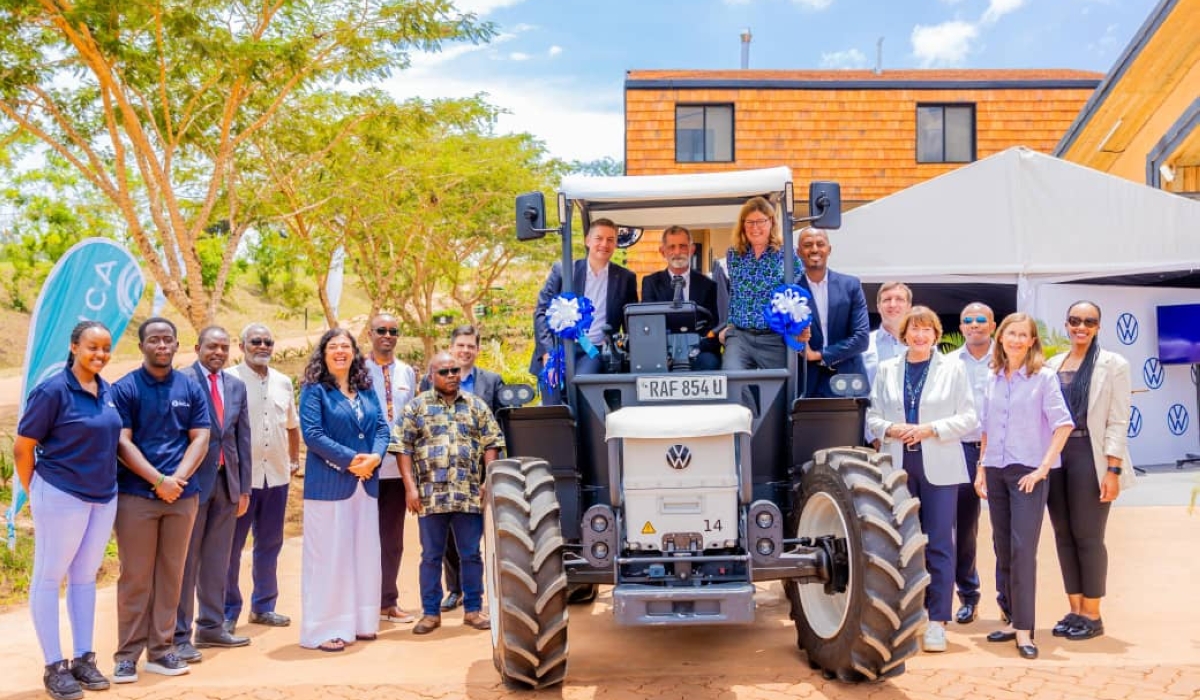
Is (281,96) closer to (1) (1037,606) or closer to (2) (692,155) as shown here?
(1) (1037,606)

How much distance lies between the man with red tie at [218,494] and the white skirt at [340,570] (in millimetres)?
482

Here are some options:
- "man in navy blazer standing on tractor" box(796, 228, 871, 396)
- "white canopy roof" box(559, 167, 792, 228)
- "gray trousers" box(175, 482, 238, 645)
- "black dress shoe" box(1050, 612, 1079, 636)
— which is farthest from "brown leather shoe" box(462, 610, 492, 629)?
"black dress shoe" box(1050, 612, 1079, 636)

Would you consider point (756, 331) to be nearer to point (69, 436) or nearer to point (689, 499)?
point (689, 499)

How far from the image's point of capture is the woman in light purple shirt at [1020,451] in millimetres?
6324

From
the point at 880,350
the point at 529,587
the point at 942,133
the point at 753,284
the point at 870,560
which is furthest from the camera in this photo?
the point at 942,133

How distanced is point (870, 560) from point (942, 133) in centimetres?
2028

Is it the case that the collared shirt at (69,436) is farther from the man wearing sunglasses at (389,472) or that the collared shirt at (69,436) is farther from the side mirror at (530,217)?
the side mirror at (530,217)

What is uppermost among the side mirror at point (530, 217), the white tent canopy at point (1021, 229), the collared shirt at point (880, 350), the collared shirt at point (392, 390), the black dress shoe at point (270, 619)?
the white tent canopy at point (1021, 229)

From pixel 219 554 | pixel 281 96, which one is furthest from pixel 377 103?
pixel 219 554

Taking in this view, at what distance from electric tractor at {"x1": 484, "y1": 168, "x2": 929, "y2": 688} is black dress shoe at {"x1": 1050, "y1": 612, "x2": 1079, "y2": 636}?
1664 millimetres

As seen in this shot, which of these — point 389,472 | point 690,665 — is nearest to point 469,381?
point 389,472

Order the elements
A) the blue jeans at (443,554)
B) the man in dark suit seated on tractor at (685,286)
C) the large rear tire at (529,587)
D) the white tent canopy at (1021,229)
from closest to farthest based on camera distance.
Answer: the large rear tire at (529,587), the man in dark suit seated on tractor at (685,286), the blue jeans at (443,554), the white tent canopy at (1021,229)

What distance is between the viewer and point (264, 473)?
7.61 meters

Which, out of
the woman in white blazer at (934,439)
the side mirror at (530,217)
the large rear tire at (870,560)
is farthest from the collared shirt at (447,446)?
the woman in white blazer at (934,439)
